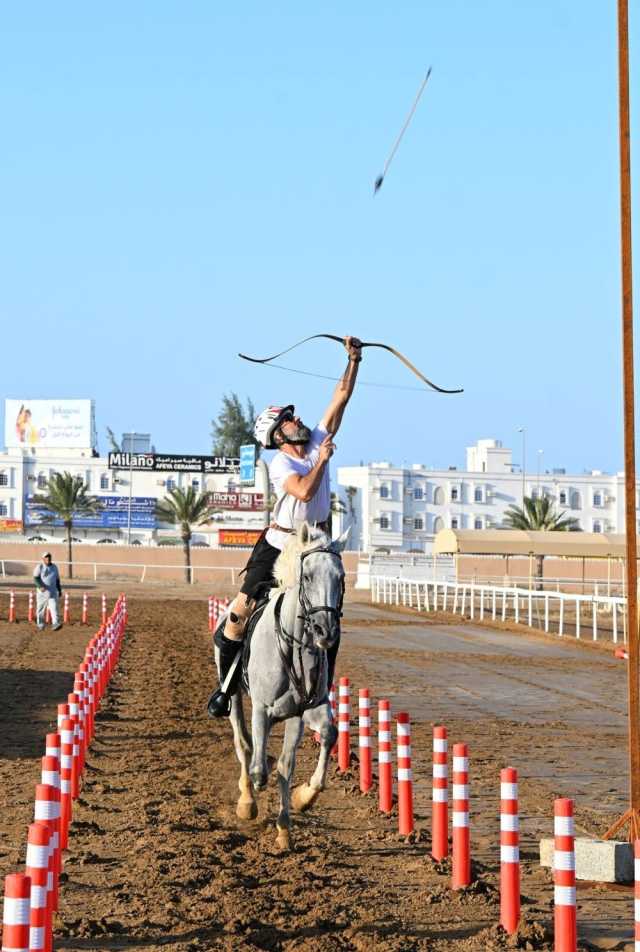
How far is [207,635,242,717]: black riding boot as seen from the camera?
12023mm

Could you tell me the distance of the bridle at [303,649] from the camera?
10.6 metres

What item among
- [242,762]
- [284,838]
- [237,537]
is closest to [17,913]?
[284,838]

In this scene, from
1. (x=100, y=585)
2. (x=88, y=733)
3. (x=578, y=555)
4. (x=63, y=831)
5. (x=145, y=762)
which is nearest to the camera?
(x=63, y=831)

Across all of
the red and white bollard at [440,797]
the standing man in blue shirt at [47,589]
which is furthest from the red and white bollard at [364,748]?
the standing man in blue shirt at [47,589]

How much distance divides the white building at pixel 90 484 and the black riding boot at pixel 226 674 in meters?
109

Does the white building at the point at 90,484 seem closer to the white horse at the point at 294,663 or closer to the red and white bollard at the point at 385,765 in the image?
the red and white bollard at the point at 385,765

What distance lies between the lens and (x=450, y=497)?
13838 cm

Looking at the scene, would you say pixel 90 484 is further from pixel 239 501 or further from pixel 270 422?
pixel 270 422

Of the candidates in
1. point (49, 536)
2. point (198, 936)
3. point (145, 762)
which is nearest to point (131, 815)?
point (145, 762)

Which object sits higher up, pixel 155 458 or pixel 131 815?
pixel 155 458

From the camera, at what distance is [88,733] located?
16969mm

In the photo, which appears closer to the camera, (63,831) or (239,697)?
(63,831)

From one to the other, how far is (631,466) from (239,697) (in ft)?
11.3

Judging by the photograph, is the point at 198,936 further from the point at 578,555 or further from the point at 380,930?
the point at 578,555
